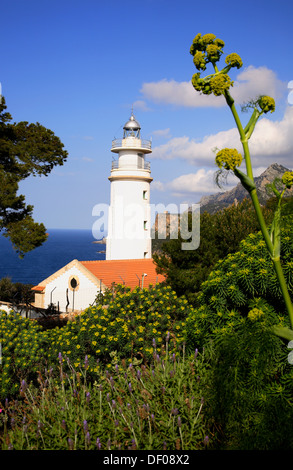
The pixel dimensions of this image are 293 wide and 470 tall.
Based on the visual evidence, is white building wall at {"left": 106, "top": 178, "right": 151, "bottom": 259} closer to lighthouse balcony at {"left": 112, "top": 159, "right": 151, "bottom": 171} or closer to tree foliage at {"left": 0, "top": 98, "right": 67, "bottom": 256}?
lighthouse balcony at {"left": 112, "top": 159, "right": 151, "bottom": 171}

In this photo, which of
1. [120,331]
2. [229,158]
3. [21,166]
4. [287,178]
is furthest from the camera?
[21,166]

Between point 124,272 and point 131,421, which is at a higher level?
point 124,272

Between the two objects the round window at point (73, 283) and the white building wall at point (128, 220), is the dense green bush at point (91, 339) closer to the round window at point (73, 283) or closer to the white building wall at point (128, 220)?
the round window at point (73, 283)

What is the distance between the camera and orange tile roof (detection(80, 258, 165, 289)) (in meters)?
27.4

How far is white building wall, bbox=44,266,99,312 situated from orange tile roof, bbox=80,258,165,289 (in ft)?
2.50

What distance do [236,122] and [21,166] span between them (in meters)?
18.6

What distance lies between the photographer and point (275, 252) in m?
3.07

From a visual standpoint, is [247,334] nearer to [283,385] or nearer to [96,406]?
[283,385]

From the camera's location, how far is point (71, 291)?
91.7 feet

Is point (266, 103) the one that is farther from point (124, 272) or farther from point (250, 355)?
point (124, 272)

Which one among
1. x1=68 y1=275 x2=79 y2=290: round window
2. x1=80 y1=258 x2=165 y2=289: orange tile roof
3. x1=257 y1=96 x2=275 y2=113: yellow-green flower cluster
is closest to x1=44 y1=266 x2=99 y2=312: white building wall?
x1=68 y1=275 x2=79 y2=290: round window

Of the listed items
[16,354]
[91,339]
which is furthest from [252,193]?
[16,354]

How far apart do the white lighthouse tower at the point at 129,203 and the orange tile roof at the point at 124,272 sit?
298cm

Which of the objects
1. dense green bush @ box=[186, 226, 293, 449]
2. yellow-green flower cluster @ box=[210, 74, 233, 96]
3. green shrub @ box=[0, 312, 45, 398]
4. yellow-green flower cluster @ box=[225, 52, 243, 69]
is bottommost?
green shrub @ box=[0, 312, 45, 398]
